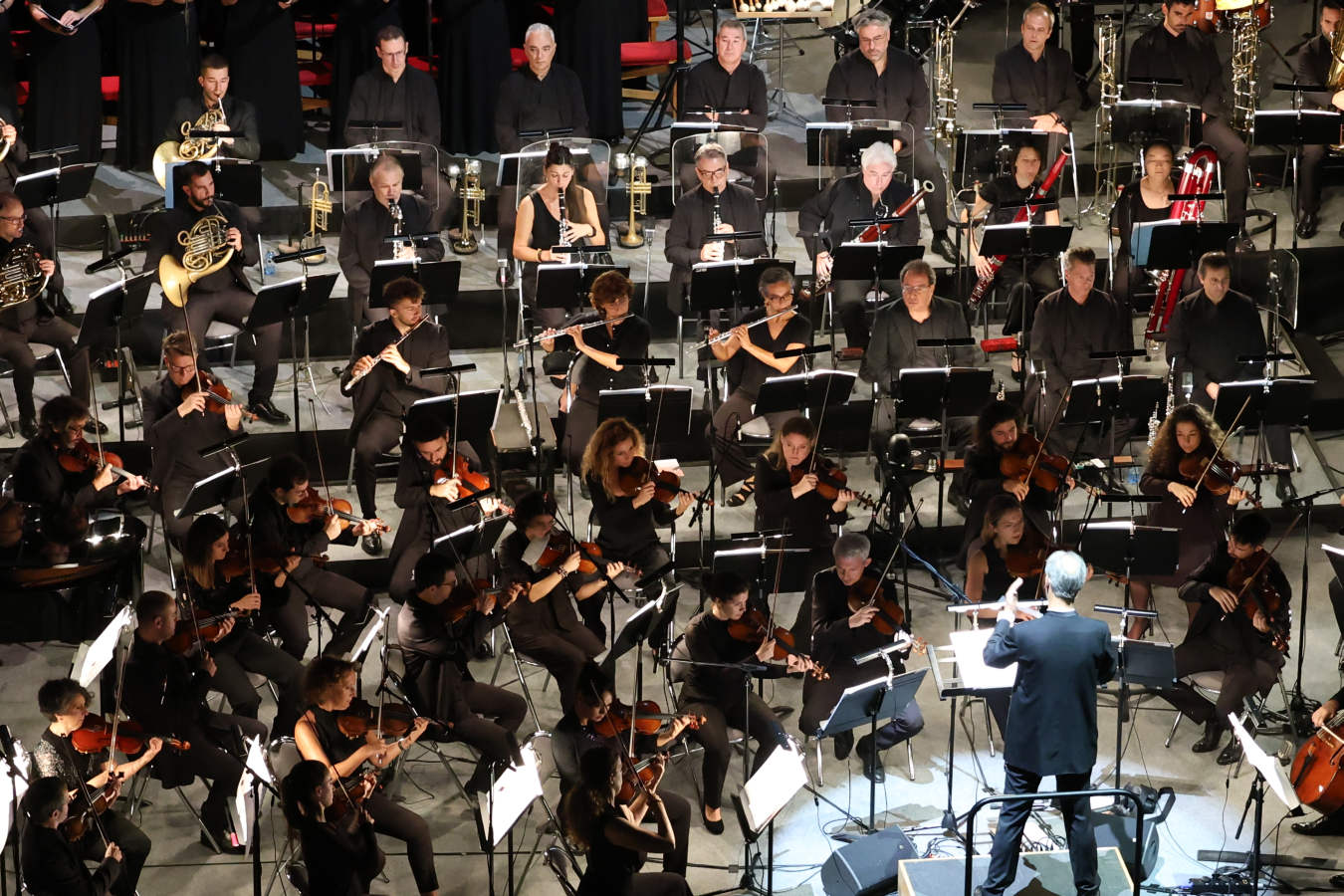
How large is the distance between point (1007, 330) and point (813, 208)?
1210 millimetres

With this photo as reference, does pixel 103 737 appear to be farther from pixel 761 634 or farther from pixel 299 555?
pixel 761 634

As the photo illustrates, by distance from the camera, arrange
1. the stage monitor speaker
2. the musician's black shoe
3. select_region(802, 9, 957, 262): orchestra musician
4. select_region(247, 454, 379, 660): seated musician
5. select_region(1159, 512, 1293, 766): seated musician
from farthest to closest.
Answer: select_region(802, 9, 957, 262): orchestra musician < the musician's black shoe < select_region(247, 454, 379, 660): seated musician < select_region(1159, 512, 1293, 766): seated musician < the stage monitor speaker

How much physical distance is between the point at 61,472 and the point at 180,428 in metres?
0.55

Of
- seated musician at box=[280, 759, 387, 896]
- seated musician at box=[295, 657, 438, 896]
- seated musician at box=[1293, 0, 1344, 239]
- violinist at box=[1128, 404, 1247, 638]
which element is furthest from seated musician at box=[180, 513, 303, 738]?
seated musician at box=[1293, 0, 1344, 239]

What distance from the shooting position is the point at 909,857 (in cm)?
704

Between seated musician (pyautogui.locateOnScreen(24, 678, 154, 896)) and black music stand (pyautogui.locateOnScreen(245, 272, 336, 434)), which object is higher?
black music stand (pyautogui.locateOnScreen(245, 272, 336, 434))

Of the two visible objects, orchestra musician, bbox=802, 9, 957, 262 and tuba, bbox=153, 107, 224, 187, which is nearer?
tuba, bbox=153, 107, 224, 187

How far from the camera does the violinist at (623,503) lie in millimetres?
8070

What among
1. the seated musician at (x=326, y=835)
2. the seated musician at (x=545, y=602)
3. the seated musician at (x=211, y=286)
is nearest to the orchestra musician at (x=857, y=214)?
the seated musician at (x=545, y=602)

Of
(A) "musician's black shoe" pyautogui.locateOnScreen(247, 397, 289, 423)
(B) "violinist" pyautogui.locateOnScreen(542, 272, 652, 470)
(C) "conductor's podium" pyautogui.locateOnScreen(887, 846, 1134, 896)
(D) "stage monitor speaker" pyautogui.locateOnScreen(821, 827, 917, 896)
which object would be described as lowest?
(D) "stage monitor speaker" pyautogui.locateOnScreen(821, 827, 917, 896)

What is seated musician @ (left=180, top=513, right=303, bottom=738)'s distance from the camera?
292 inches

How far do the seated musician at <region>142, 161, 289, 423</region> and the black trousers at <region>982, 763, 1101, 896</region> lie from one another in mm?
4486

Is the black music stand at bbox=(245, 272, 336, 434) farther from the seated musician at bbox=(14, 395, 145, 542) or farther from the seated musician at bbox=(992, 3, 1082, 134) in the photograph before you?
the seated musician at bbox=(992, 3, 1082, 134)

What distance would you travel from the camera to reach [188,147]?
10.0m
